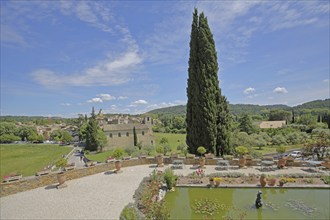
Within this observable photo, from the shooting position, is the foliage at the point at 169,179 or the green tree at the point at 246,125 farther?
the green tree at the point at 246,125

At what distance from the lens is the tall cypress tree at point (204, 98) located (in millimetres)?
18422

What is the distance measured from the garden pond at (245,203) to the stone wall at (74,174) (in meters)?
4.55

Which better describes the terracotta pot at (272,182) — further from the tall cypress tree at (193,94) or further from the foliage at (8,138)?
the foliage at (8,138)

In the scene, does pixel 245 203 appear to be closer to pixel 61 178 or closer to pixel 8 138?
pixel 61 178

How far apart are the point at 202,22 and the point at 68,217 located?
17.5 meters

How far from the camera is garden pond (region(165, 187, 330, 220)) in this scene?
810 cm

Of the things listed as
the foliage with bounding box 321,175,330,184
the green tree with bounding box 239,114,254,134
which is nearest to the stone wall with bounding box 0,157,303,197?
the foliage with bounding box 321,175,330,184

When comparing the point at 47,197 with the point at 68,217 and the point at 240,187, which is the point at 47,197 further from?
the point at 240,187

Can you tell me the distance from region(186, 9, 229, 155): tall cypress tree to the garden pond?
26.2 ft

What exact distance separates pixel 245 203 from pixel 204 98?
34.6 ft

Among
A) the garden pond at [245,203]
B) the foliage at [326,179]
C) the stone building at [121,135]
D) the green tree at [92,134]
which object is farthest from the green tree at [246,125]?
the garden pond at [245,203]

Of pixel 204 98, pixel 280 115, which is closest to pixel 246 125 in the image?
pixel 204 98

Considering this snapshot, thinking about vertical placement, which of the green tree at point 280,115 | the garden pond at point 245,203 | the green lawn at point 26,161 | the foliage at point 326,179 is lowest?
the green lawn at point 26,161

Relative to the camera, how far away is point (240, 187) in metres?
10.8
